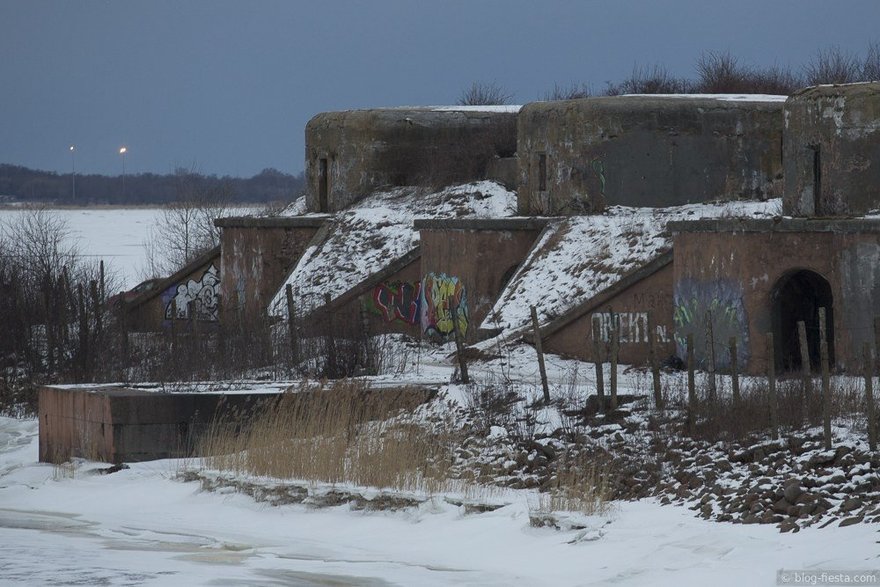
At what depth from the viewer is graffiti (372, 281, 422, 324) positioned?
28.4 m

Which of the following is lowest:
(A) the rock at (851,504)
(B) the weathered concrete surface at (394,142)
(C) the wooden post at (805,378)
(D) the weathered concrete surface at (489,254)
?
(A) the rock at (851,504)

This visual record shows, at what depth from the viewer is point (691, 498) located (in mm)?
13461

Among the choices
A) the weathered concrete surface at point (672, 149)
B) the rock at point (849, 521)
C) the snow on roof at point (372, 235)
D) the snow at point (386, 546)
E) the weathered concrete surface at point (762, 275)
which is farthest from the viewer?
the snow on roof at point (372, 235)

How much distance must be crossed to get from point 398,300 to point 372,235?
223cm

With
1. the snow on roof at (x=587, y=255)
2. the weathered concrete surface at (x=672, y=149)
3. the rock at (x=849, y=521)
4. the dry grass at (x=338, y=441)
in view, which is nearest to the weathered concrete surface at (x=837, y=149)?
the snow on roof at (x=587, y=255)

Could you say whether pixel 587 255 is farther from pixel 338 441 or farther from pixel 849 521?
pixel 849 521

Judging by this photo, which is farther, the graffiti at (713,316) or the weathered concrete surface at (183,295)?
the weathered concrete surface at (183,295)

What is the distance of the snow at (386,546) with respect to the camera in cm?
1127

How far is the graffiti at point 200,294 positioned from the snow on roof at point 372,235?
13.4 feet

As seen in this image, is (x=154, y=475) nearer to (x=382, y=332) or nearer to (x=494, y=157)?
(x=382, y=332)


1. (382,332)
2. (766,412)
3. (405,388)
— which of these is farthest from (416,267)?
(766,412)

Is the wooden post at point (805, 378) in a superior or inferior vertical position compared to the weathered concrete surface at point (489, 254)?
inferior

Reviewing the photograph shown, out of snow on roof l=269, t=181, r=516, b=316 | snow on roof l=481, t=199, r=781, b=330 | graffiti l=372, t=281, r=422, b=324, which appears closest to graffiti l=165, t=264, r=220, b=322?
snow on roof l=269, t=181, r=516, b=316

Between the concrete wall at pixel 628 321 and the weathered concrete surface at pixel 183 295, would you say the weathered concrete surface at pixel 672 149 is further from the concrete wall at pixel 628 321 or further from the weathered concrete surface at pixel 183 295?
the weathered concrete surface at pixel 183 295
